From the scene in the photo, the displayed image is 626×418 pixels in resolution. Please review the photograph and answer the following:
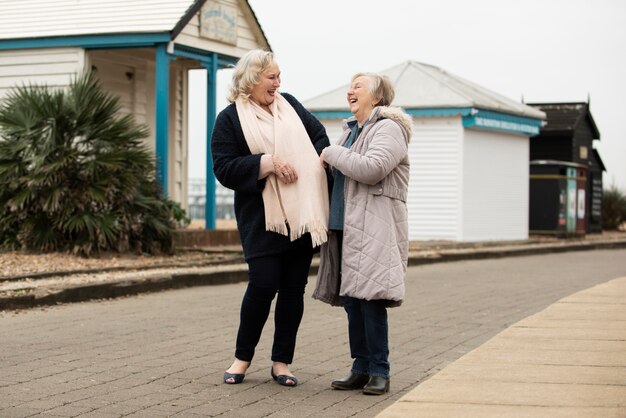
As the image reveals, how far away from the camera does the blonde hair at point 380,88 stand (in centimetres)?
689

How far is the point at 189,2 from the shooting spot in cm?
1938

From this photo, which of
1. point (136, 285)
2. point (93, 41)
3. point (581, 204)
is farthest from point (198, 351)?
point (581, 204)

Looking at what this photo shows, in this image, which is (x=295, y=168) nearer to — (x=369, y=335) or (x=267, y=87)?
(x=267, y=87)

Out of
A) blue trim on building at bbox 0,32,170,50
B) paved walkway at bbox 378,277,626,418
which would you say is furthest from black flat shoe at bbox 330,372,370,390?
blue trim on building at bbox 0,32,170,50

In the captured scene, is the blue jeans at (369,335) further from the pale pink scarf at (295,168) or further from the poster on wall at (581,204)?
the poster on wall at (581,204)

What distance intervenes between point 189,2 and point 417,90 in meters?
10.2

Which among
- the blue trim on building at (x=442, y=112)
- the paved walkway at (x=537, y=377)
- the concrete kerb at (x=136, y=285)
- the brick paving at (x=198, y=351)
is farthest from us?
the blue trim on building at (x=442, y=112)

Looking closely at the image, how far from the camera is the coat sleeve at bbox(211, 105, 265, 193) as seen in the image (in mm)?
6883

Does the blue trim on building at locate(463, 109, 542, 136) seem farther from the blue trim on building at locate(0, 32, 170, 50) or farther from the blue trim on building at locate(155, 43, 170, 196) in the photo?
the blue trim on building at locate(0, 32, 170, 50)

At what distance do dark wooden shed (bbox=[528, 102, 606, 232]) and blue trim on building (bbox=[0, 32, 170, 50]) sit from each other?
66.4 ft

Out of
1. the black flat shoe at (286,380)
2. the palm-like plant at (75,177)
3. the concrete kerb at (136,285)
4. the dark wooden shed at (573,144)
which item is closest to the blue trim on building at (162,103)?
the palm-like plant at (75,177)

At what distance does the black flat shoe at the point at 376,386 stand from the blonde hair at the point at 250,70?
1869 millimetres

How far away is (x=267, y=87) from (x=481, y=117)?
2100 centimetres

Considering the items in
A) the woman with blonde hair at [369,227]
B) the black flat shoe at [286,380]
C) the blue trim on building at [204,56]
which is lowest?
the black flat shoe at [286,380]
